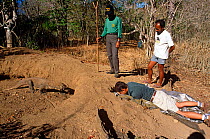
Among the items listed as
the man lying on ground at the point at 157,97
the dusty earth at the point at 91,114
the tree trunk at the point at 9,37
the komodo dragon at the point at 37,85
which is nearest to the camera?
the dusty earth at the point at 91,114

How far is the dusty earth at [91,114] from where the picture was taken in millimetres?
2566

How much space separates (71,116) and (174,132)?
192 centimetres

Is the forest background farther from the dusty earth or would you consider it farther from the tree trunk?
the dusty earth

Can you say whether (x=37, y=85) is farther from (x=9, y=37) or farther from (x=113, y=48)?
(x=9, y=37)

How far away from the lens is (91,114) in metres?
3.02

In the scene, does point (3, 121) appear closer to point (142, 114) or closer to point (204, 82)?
point (142, 114)

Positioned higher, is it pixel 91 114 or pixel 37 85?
pixel 37 85

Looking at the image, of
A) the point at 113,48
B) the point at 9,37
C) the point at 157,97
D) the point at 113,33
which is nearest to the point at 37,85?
the point at 113,48

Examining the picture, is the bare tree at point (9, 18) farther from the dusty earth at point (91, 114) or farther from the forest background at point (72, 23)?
the dusty earth at point (91, 114)

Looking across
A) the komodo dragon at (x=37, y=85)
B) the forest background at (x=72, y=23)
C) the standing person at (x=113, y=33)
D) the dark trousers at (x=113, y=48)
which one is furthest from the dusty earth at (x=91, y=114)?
the forest background at (x=72, y=23)

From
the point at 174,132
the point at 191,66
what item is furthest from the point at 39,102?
the point at 191,66

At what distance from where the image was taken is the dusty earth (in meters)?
2.57

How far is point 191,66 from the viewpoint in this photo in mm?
6340

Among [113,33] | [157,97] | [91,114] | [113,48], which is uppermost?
[113,33]
